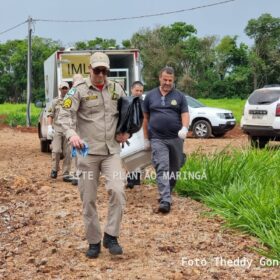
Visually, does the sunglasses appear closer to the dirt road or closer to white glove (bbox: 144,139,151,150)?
the dirt road

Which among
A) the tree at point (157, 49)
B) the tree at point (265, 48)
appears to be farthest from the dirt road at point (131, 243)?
the tree at point (157, 49)

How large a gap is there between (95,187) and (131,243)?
2.97 ft

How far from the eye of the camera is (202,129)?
20.4 meters

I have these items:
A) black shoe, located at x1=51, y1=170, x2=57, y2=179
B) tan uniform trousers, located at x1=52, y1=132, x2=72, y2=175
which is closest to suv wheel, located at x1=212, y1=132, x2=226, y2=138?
black shoe, located at x1=51, y1=170, x2=57, y2=179

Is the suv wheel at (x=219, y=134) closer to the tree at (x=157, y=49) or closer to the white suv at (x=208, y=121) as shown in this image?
the white suv at (x=208, y=121)

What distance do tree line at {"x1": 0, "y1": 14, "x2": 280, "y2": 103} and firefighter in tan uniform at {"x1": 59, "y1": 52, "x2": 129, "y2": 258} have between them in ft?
159

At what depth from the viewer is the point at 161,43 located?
58625 millimetres

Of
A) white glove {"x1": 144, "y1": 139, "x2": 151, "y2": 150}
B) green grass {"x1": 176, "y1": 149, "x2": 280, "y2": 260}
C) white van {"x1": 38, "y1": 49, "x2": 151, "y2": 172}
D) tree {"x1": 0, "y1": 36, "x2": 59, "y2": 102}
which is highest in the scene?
tree {"x1": 0, "y1": 36, "x2": 59, "y2": 102}

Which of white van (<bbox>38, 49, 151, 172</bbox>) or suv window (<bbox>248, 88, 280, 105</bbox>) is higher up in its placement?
white van (<bbox>38, 49, 151, 172</bbox>)

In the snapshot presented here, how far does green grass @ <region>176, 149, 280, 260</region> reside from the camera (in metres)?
6.21

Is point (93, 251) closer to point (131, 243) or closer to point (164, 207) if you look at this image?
point (131, 243)

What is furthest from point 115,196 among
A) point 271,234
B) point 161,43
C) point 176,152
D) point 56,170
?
point 161,43

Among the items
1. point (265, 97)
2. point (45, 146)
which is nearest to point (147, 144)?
point (265, 97)

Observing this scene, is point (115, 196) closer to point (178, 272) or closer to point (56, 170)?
point (178, 272)
